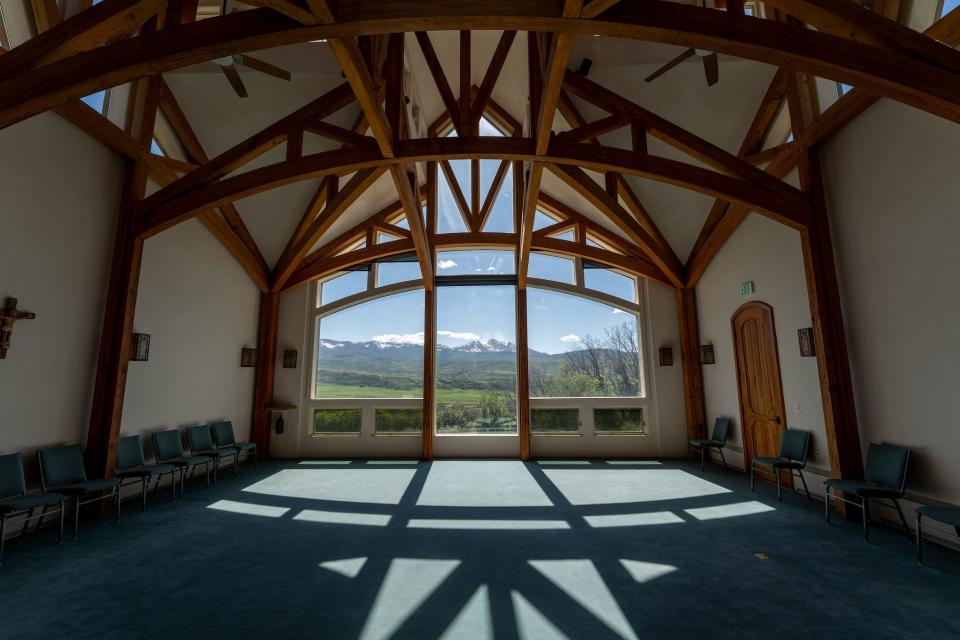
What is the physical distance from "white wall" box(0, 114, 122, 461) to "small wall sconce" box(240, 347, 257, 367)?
2921 millimetres

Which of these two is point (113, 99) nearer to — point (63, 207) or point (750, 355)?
point (63, 207)

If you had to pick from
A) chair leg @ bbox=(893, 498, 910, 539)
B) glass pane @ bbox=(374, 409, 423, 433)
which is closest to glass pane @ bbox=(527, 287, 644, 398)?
glass pane @ bbox=(374, 409, 423, 433)

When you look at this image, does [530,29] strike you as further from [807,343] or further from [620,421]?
[620,421]

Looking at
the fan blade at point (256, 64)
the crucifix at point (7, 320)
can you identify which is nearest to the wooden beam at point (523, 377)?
the fan blade at point (256, 64)

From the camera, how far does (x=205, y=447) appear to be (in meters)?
6.04

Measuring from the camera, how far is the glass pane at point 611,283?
338 inches

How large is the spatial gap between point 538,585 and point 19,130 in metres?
5.61

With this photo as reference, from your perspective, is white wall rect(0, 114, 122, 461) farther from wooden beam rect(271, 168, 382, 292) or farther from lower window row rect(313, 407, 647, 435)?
lower window row rect(313, 407, 647, 435)

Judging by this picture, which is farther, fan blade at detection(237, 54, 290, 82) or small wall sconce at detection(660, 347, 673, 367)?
small wall sconce at detection(660, 347, 673, 367)

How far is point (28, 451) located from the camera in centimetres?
392

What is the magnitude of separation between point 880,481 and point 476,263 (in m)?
6.55

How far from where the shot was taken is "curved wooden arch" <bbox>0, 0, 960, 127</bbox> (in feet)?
9.33

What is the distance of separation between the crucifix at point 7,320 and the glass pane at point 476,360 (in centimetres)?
570

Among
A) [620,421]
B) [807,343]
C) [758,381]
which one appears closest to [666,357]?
[620,421]
